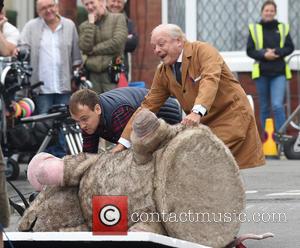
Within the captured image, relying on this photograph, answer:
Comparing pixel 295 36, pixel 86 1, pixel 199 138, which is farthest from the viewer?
pixel 295 36

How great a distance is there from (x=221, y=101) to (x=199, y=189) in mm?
960

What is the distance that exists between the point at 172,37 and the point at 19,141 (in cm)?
579

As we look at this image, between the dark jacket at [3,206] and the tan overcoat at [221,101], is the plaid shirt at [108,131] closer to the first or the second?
the tan overcoat at [221,101]

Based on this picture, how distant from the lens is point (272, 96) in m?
16.9

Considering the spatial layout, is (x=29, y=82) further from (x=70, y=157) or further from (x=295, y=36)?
(x=70, y=157)

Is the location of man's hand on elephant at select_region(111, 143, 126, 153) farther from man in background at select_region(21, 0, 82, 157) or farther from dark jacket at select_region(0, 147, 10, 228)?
man in background at select_region(21, 0, 82, 157)

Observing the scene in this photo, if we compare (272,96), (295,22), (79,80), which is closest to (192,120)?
(79,80)

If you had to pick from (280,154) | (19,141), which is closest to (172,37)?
(19,141)

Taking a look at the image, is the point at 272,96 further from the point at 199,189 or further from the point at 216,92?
the point at 199,189

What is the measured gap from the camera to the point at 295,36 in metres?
18.4

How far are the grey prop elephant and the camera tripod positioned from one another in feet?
18.2

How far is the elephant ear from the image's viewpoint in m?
8.25

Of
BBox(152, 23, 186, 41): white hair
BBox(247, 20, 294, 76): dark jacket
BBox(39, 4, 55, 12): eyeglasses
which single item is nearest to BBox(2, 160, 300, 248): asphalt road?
BBox(152, 23, 186, 41): white hair

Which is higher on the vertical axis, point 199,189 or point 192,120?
point 192,120
